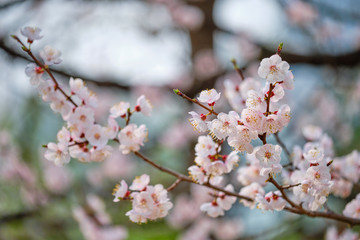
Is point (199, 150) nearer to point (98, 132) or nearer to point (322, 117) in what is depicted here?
point (98, 132)

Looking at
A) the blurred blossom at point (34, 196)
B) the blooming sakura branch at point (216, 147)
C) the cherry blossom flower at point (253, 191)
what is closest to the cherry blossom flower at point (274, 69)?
the blooming sakura branch at point (216, 147)

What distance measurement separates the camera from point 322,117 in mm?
3340

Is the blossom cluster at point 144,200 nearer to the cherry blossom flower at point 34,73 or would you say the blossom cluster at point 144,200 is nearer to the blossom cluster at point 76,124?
the blossom cluster at point 76,124

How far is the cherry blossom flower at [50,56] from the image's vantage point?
2.82 ft

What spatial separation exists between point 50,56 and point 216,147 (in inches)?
19.0

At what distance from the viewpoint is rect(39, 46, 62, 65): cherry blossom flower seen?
0.86m

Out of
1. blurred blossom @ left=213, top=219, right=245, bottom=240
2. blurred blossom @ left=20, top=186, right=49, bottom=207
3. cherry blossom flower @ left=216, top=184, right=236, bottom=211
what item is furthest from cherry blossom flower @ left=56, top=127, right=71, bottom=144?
blurred blossom @ left=213, top=219, right=245, bottom=240

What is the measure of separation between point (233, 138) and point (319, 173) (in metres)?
0.22

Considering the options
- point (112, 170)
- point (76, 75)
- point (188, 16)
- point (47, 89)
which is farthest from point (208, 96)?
point (112, 170)

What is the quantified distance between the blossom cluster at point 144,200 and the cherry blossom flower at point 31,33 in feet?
1.42

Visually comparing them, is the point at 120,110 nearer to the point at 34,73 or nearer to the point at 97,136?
the point at 97,136

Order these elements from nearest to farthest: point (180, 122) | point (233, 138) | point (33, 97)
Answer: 1. point (233, 138)
2. point (33, 97)
3. point (180, 122)

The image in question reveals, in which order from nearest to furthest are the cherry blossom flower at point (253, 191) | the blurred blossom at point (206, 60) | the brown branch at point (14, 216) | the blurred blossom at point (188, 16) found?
the cherry blossom flower at point (253, 191) < the brown branch at point (14, 216) < the blurred blossom at point (206, 60) < the blurred blossom at point (188, 16)

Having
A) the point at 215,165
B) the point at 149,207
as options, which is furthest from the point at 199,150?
the point at 149,207
